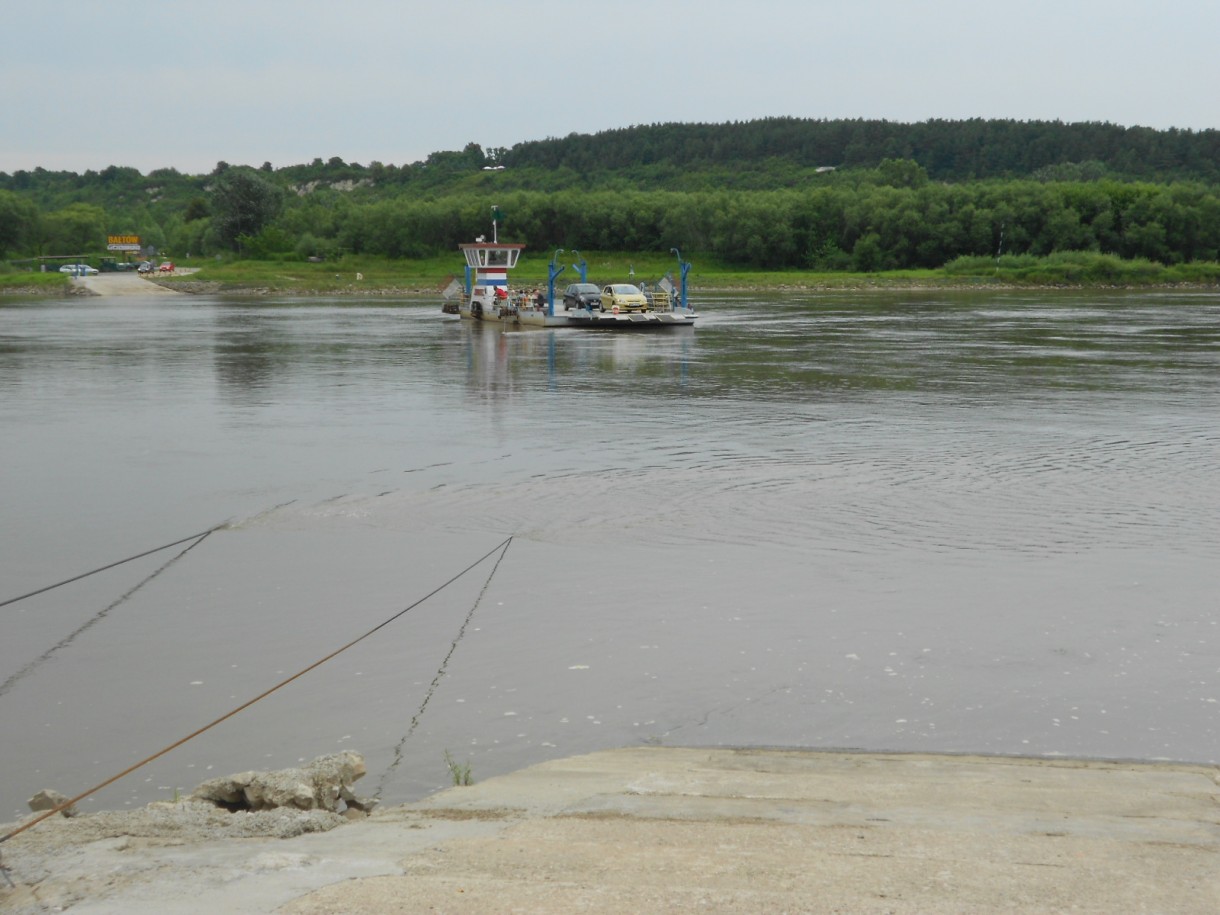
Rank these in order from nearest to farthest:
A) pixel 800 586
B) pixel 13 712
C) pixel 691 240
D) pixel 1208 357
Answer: pixel 13 712 < pixel 800 586 < pixel 1208 357 < pixel 691 240

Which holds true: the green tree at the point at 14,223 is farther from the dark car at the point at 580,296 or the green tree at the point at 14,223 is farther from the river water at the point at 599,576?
the river water at the point at 599,576

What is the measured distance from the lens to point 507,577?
12164mm

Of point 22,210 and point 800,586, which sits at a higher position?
point 22,210

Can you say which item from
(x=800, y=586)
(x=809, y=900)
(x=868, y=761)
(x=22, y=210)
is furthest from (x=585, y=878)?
(x=22, y=210)

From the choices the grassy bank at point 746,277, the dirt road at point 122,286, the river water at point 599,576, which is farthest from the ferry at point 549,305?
the dirt road at point 122,286

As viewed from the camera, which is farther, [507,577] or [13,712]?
[507,577]

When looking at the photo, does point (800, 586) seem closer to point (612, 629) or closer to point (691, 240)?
point (612, 629)

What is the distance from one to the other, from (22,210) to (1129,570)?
465 feet

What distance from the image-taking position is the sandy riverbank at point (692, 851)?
494 centimetres

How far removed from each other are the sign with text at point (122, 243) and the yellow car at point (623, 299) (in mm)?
138919

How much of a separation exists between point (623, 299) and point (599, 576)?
1738 inches

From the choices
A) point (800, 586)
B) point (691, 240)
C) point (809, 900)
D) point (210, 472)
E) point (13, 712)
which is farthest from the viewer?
point (691, 240)

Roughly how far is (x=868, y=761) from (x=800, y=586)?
4.24 m

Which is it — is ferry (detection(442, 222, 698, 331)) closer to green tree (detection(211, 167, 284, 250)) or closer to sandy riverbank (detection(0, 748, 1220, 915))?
sandy riverbank (detection(0, 748, 1220, 915))
